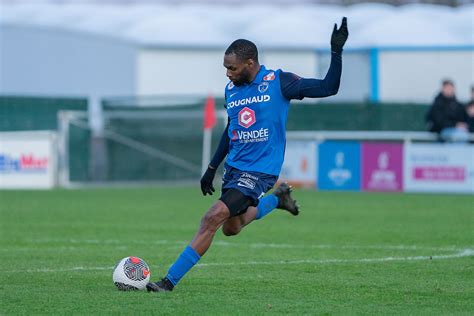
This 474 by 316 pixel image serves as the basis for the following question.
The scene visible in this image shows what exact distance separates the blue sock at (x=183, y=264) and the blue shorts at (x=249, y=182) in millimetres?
659

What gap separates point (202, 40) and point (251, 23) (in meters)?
5.75

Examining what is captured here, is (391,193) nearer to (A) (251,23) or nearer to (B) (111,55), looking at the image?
(B) (111,55)

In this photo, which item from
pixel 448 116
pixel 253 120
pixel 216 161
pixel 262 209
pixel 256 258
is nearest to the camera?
pixel 253 120

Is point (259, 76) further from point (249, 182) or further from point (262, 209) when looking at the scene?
point (262, 209)

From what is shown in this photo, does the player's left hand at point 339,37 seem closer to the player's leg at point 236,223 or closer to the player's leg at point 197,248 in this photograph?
the player's leg at point 197,248

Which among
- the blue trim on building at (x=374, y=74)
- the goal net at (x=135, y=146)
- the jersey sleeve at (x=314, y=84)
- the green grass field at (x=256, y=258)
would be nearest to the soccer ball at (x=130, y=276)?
the green grass field at (x=256, y=258)

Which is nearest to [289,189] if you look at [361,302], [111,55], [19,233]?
[361,302]

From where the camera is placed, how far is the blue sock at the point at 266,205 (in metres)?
11.1

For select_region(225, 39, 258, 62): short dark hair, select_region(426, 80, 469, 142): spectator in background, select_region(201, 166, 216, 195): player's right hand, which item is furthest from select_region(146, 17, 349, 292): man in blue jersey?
select_region(426, 80, 469, 142): spectator in background

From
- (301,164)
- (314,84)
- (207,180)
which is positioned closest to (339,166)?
(301,164)

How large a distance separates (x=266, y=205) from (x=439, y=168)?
14.0m

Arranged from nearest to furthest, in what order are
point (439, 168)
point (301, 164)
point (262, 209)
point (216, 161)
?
1. point (216, 161)
2. point (262, 209)
3. point (439, 168)
4. point (301, 164)

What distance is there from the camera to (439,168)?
81.3 ft

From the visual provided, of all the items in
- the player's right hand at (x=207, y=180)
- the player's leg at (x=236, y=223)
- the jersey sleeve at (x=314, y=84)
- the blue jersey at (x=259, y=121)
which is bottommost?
the player's leg at (x=236, y=223)
